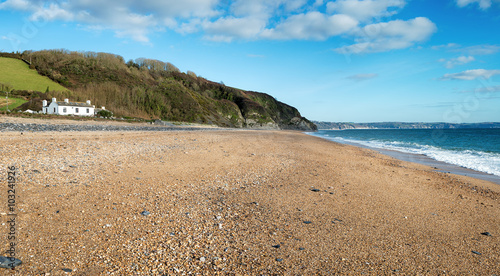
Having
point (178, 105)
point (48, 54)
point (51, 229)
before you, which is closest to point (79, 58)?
point (48, 54)

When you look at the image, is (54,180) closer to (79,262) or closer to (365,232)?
(79,262)

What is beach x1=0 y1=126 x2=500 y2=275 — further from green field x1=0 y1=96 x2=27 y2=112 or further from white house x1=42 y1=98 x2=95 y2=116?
green field x1=0 y1=96 x2=27 y2=112

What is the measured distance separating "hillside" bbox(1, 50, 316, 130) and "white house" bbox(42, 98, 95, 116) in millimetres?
2615

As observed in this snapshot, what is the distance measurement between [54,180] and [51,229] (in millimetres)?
3241

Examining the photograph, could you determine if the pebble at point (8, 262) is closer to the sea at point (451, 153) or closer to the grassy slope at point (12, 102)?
the sea at point (451, 153)

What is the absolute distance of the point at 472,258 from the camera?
479cm

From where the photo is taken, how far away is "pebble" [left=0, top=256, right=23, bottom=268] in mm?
3396

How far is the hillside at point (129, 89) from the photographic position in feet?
208

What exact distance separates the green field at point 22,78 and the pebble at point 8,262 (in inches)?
2937

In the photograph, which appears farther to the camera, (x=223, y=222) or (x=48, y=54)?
(x=48, y=54)

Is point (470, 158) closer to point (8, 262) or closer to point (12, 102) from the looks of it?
point (8, 262)

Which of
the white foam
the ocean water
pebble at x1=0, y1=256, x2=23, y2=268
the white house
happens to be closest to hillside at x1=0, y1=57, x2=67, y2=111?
the white house

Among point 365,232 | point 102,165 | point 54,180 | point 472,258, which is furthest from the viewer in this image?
point 102,165

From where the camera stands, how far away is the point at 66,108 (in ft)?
160
